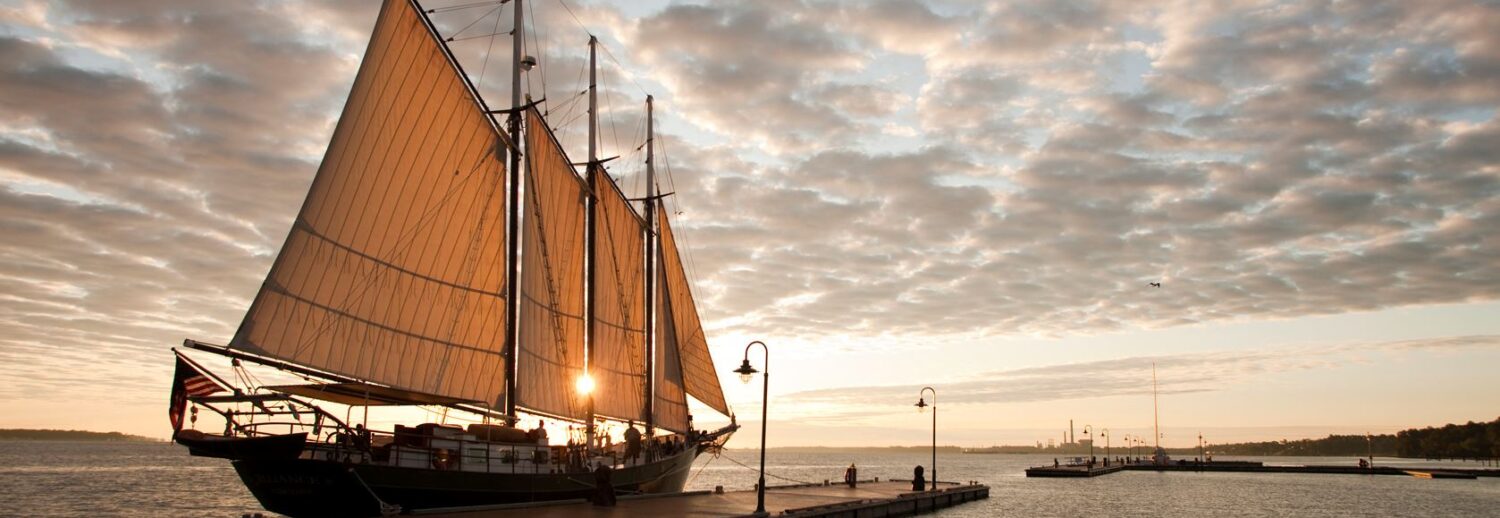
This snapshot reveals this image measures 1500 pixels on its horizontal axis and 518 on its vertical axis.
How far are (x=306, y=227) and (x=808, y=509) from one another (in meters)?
18.6

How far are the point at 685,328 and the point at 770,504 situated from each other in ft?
80.7

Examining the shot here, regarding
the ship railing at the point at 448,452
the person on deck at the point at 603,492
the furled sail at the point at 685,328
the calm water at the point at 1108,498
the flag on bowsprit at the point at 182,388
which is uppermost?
the furled sail at the point at 685,328

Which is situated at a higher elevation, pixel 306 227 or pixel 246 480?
pixel 306 227

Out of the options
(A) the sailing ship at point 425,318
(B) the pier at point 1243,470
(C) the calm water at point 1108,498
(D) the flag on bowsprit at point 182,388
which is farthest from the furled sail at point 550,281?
(B) the pier at point 1243,470

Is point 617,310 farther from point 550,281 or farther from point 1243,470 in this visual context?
point 1243,470

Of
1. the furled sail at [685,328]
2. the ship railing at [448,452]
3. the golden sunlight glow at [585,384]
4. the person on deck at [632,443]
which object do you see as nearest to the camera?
the ship railing at [448,452]

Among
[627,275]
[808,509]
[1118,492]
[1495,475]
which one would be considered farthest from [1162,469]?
[808,509]

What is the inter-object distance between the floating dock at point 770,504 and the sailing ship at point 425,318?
2.08 meters

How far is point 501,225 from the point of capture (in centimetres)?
4153

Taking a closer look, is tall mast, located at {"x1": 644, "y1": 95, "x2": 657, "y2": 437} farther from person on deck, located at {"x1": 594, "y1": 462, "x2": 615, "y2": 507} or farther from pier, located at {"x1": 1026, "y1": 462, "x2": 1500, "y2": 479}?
pier, located at {"x1": 1026, "y1": 462, "x2": 1500, "y2": 479}

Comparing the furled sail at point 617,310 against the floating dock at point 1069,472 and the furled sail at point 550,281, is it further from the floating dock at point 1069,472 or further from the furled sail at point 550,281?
the floating dock at point 1069,472

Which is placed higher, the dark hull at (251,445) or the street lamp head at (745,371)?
the street lamp head at (745,371)

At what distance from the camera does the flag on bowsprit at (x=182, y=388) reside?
30203mm

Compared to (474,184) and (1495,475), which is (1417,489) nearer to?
(1495,475)
